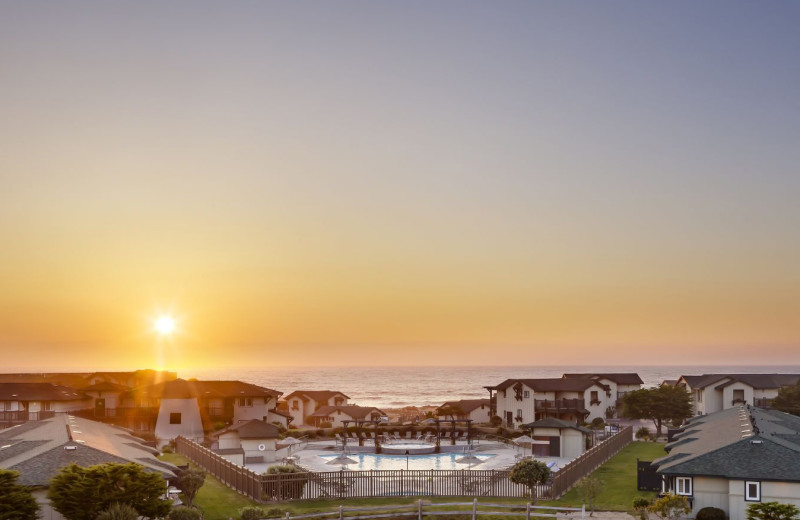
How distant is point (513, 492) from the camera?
4062 cm

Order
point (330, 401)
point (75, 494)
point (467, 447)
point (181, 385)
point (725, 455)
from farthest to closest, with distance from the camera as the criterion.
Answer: point (330, 401)
point (181, 385)
point (467, 447)
point (725, 455)
point (75, 494)

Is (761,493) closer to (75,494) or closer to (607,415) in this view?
(75,494)

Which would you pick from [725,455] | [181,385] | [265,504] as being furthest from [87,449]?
[181,385]

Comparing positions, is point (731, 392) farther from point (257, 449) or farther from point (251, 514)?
point (251, 514)

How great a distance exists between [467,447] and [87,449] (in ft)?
143

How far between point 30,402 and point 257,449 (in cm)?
3003

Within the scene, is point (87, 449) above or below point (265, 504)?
above

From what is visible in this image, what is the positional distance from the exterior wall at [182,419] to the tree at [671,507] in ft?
192

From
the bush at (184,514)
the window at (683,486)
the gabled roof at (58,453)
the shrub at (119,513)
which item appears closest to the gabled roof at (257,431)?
the gabled roof at (58,453)

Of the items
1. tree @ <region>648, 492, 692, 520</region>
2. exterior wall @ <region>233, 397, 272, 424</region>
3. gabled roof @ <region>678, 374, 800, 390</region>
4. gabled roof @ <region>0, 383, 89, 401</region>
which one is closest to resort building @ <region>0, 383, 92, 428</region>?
gabled roof @ <region>0, 383, 89, 401</region>

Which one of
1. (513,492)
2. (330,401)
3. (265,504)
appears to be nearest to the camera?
(265,504)

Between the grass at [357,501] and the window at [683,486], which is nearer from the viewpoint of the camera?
the window at [683,486]

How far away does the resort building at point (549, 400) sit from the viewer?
9675 cm

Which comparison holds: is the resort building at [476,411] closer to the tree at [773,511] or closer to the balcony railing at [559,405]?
the balcony railing at [559,405]
